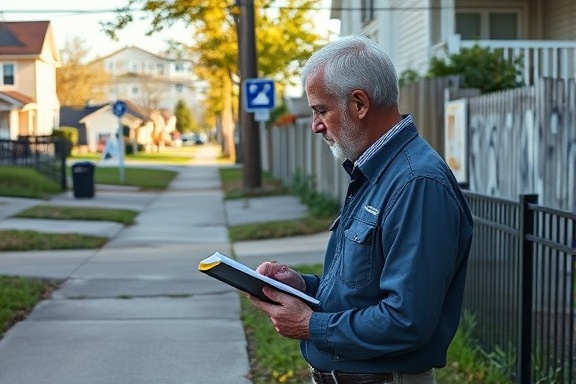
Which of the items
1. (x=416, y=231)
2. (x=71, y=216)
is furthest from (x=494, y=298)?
(x=71, y=216)

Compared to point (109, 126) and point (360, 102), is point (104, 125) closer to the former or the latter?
point (109, 126)

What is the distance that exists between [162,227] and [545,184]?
9663 mm

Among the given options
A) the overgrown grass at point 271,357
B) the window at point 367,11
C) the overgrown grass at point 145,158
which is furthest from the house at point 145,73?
the overgrown grass at point 271,357

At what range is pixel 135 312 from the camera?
9234 mm

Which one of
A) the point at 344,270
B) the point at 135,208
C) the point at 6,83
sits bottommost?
the point at 135,208

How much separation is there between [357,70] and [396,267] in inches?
21.6

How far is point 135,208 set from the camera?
2312cm

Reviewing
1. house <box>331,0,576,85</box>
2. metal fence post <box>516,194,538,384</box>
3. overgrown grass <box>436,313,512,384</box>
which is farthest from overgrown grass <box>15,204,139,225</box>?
metal fence post <box>516,194,538,384</box>

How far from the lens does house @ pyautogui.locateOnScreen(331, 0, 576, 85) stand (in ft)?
58.1

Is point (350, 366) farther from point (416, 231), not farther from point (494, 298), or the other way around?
point (494, 298)

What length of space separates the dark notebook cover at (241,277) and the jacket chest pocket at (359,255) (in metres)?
0.20

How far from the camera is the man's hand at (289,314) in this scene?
116 inches

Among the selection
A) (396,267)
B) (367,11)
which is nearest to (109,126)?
(367,11)

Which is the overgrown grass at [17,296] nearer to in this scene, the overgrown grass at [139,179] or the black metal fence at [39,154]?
the black metal fence at [39,154]
